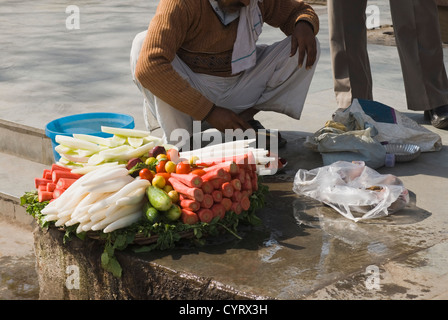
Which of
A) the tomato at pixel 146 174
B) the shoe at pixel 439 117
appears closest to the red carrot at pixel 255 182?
the tomato at pixel 146 174

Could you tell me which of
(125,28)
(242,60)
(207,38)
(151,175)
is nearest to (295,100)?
(242,60)

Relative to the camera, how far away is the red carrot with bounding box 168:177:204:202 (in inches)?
121

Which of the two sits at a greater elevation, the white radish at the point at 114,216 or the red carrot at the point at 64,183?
the red carrot at the point at 64,183

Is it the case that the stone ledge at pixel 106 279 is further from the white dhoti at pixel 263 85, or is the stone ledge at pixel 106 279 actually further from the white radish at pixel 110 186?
the white dhoti at pixel 263 85

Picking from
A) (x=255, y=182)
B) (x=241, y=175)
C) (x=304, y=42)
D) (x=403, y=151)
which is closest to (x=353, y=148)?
(x=403, y=151)

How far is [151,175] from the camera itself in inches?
129

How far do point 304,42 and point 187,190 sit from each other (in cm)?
157

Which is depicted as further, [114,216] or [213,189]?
[213,189]

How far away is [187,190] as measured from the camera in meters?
3.10

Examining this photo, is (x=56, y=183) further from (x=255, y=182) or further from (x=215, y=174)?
(x=255, y=182)

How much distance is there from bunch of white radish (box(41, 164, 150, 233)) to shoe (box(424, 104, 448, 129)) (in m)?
2.37

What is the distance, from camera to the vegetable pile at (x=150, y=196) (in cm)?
304
